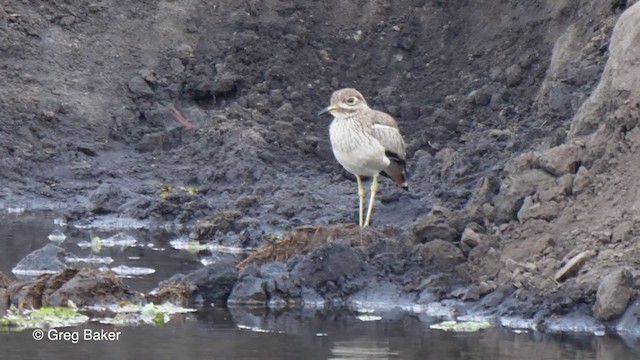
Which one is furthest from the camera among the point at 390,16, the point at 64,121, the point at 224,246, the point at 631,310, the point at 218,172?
the point at 390,16

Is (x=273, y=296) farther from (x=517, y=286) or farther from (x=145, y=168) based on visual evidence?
(x=145, y=168)

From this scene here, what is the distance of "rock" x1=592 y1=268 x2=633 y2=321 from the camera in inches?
467

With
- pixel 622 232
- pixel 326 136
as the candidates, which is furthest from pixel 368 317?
pixel 326 136

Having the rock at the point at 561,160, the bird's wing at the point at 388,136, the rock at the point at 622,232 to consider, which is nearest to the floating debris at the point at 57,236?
the bird's wing at the point at 388,136

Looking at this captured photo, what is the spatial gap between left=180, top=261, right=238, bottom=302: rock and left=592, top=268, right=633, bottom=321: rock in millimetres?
2801

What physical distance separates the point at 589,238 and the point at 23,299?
4134 millimetres

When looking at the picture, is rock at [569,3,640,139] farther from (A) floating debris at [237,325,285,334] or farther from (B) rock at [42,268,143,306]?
(B) rock at [42,268,143,306]

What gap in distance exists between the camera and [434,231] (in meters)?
13.6

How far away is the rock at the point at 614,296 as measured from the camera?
11.9 m

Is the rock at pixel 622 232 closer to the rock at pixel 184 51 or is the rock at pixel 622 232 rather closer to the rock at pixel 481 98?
the rock at pixel 481 98

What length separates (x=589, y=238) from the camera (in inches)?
506

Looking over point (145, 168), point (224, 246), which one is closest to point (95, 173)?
point (145, 168)

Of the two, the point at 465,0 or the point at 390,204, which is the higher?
the point at 465,0

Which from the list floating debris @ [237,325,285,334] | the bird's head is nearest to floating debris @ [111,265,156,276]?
the bird's head
